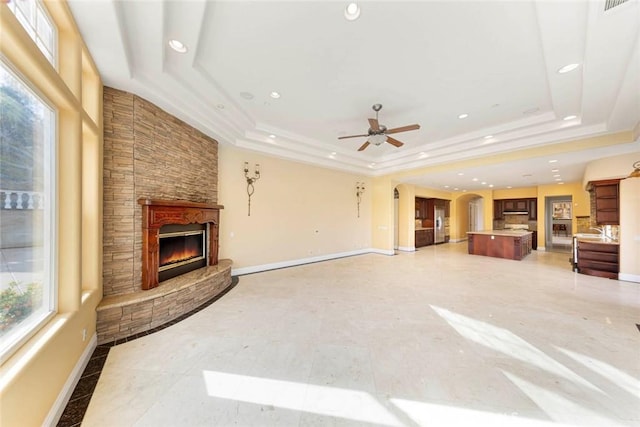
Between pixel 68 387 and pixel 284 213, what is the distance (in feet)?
15.0

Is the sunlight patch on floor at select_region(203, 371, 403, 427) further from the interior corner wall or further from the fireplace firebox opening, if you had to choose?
the interior corner wall

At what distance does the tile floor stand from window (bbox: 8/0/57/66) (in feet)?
9.14

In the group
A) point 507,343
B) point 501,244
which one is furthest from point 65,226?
point 501,244

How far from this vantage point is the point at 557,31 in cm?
214

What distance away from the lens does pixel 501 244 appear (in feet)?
24.1

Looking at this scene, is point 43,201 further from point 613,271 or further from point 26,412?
point 613,271

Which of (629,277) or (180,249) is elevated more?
(180,249)

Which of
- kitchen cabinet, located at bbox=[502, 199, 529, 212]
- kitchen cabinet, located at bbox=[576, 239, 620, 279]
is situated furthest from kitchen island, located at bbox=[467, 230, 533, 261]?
kitchen cabinet, located at bbox=[502, 199, 529, 212]

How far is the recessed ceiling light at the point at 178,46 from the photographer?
2379 mm

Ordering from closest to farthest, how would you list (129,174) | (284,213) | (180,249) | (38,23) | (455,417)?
(455,417) → (38,23) → (129,174) → (180,249) → (284,213)

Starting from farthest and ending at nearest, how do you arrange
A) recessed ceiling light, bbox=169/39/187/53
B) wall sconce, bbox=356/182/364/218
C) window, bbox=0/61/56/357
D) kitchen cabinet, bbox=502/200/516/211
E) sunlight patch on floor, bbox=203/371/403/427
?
kitchen cabinet, bbox=502/200/516/211 → wall sconce, bbox=356/182/364/218 → recessed ceiling light, bbox=169/39/187/53 → sunlight patch on floor, bbox=203/371/403/427 → window, bbox=0/61/56/357

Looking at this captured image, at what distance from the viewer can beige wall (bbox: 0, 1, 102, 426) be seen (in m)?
1.26

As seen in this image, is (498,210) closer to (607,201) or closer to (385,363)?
(607,201)

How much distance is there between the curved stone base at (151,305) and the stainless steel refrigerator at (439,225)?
1027cm
